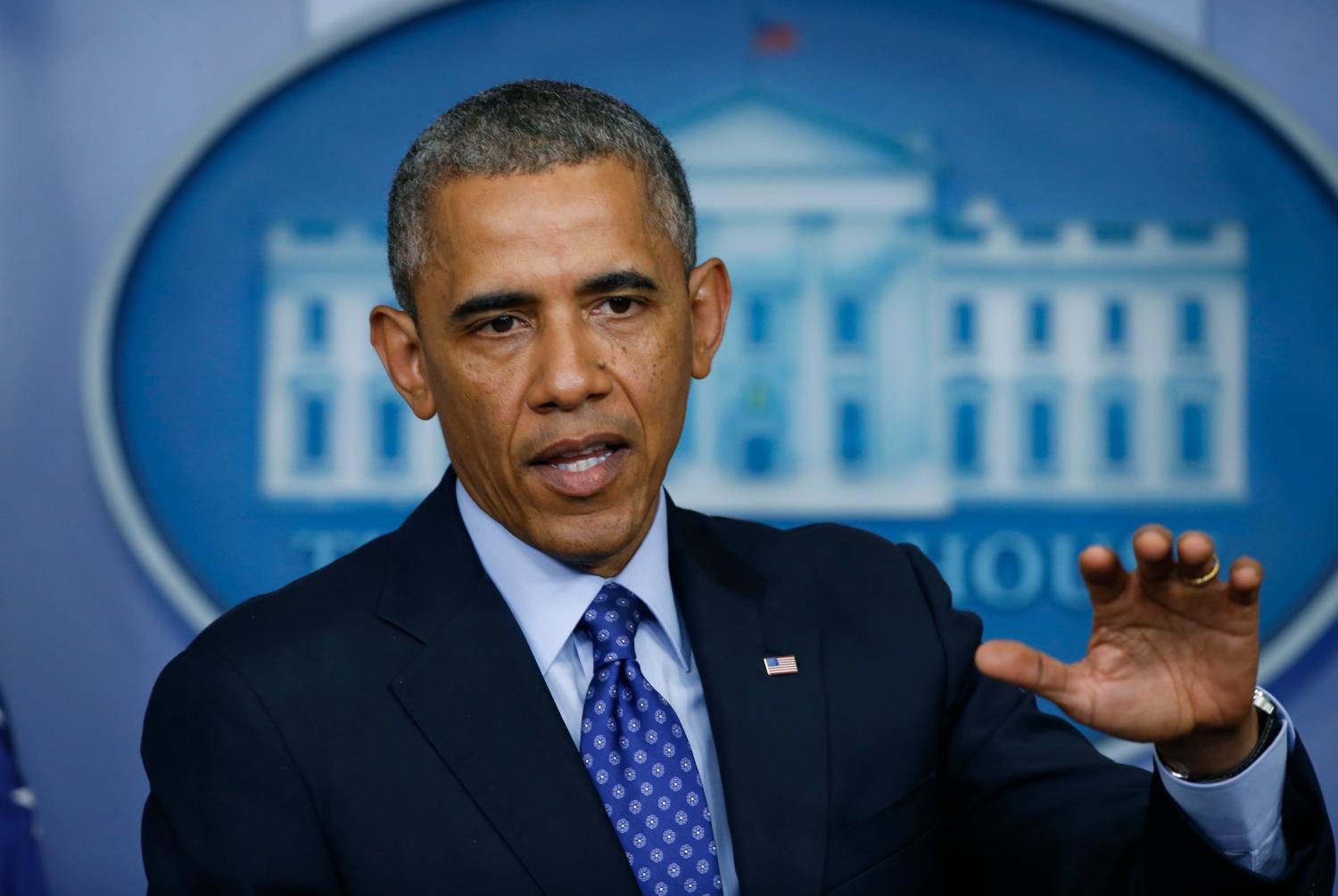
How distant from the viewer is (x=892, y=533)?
9.41 ft

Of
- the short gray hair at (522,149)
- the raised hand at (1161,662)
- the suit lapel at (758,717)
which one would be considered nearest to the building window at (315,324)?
the short gray hair at (522,149)

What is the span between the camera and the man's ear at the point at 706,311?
1.89 m

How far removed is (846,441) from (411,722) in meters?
1.44

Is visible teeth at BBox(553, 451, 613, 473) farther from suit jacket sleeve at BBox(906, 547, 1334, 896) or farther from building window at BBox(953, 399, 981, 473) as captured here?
building window at BBox(953, 399, 981, 473)

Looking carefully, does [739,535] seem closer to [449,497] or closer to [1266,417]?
[449,497]

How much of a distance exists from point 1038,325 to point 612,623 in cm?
148

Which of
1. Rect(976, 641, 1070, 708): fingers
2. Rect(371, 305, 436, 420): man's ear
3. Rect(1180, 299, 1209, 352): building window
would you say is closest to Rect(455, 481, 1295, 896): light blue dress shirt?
Rect(371, 305, 436, 420): man's ear

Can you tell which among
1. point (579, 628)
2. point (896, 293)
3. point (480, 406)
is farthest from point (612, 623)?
point (896, 293)

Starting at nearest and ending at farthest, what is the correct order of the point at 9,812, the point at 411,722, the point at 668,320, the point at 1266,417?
the point at 411,722 < the point at 668,320 < the point at 9,812 < the point at 1266,417

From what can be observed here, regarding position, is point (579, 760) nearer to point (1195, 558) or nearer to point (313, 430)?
point (1195, 558)

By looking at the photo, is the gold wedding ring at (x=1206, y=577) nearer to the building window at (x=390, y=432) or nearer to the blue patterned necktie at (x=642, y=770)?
the blue patterned necktie at (x=642, y=770)

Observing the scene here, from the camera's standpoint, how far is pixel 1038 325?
2.88m

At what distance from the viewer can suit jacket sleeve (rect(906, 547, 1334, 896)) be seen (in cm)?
149

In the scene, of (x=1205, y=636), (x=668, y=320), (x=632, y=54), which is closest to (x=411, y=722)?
(x=668, y=320)
